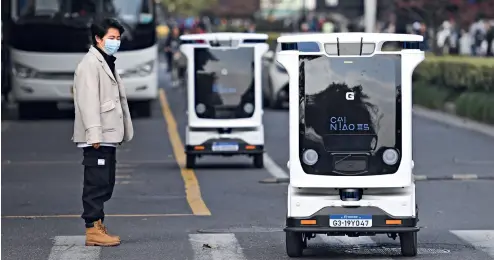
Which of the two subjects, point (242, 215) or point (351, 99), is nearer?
point (351, 99)

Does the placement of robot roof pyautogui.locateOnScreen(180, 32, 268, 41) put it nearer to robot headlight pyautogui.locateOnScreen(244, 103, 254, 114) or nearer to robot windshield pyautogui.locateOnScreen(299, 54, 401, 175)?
robot headlight pyautogui.locateOnScreen(244, 103, 254, 114)

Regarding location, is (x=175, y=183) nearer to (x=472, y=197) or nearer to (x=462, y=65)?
(x=472, y=197)

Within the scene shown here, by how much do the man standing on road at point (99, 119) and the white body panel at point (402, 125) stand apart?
1.57 meters

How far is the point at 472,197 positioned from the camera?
48.5 feet

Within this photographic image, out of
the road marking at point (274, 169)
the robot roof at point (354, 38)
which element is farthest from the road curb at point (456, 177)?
the robot roof at point (354, 38)

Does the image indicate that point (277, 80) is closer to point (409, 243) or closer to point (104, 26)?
point (104, 26)

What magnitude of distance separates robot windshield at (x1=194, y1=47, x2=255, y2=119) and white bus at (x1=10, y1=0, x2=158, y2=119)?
9685mm

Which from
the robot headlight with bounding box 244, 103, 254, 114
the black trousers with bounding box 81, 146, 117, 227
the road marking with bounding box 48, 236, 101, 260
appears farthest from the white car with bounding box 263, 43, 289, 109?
the black trousers with bounding box 81, 146, 117, 227

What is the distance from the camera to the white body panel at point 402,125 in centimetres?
1012

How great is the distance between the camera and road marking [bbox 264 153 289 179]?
55.7 ft

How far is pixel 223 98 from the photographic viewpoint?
17969mm

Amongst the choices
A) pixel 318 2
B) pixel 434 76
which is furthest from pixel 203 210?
pixel 318 2

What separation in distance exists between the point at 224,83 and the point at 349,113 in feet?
25.3

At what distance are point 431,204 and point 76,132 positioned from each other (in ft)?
14.8
